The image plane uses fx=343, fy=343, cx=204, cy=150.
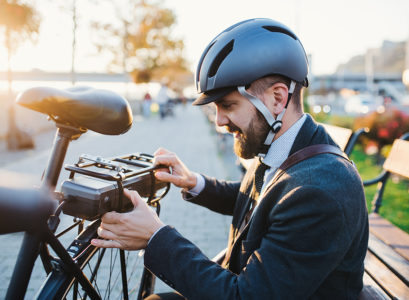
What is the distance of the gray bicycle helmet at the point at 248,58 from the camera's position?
1.67 meters

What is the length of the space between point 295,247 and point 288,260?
0.18ft

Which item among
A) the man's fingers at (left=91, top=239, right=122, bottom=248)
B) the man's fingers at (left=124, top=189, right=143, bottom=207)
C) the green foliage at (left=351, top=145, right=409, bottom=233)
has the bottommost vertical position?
the green foliage at (left=351, top=145, right=409, bottom=233)

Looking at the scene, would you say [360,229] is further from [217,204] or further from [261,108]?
[217,204]

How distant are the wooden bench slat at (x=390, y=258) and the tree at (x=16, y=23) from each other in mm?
10339

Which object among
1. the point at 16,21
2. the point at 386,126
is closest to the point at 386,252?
the point at 386,126

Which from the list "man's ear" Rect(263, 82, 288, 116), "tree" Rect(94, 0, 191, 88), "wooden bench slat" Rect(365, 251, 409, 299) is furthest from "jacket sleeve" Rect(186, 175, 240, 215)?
"tree" Rect(94, 0, 191, 88)

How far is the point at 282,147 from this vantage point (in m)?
1.69

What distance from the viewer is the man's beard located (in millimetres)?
1674

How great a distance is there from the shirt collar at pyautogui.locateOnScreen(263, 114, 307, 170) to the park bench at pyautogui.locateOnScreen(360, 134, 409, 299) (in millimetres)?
737

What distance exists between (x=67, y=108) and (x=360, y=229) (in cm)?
123

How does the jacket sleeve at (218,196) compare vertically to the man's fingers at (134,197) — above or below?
below

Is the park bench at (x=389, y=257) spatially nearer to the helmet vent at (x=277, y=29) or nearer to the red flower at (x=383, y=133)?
the helmet vent at (x=277, y=29)

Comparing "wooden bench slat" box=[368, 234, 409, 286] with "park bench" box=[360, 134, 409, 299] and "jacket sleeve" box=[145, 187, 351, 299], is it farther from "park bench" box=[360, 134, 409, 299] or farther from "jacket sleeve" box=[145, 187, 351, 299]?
"jacket sleeve" box=[145, 187, 351, 299]

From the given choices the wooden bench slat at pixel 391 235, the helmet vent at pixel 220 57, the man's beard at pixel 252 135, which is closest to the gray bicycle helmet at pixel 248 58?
the helmet vent at pixel 220 57
